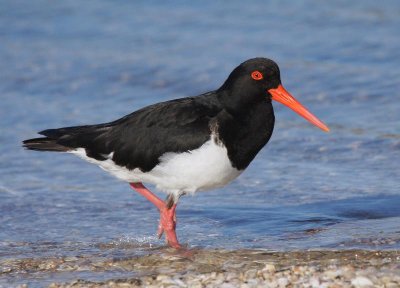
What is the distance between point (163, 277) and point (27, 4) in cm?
1187

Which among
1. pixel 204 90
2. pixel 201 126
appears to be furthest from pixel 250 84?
pixel 204 90

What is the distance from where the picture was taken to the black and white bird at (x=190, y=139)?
22.7ft

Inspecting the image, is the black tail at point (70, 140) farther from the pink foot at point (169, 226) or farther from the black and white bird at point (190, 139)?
the pink foot at point (169, 226)

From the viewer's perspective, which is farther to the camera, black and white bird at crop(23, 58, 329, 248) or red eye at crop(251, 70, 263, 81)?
red eye at crop(251, 70, 263, 81)

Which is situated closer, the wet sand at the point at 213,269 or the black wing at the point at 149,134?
the wet sand at the point at 213,269

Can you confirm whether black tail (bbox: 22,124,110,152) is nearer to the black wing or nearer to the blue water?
the black wing

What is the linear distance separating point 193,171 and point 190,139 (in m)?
0.24

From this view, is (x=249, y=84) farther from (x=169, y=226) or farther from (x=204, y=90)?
(x=204, y=90)

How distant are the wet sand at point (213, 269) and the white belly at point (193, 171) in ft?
1.74

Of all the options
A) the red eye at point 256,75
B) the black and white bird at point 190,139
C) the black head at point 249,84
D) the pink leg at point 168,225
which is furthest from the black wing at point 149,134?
the pink leg at point 168,225

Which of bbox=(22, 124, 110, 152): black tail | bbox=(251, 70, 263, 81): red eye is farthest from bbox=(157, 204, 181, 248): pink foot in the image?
bbox=(251, 70, 263, 81): red eye

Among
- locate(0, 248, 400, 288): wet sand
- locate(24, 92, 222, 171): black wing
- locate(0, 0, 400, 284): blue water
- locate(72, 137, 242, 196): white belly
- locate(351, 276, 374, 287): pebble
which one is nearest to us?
locate(351, 276, 374, 287): pebble

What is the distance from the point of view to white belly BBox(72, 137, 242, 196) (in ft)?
22.5

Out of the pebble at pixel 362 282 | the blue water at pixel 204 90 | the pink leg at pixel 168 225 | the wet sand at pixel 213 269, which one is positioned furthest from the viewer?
the blue water at pixel 204 90
